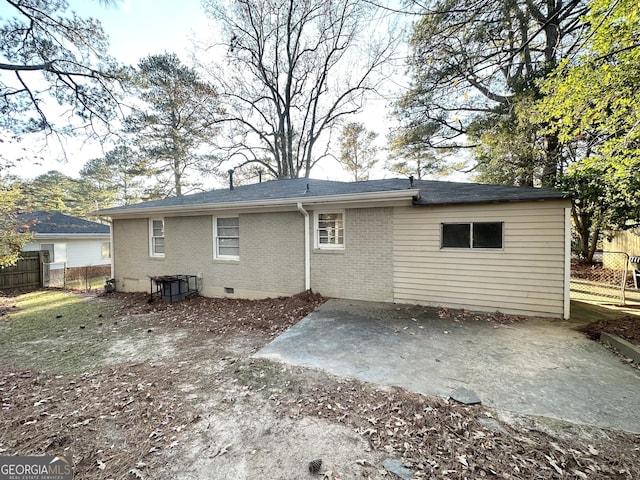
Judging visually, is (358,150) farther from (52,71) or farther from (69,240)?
(69,240)

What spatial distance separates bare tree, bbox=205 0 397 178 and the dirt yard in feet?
52.8

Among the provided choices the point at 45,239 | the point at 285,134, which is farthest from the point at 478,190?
the point at 45,239

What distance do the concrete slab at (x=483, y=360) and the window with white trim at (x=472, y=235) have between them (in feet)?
5.64

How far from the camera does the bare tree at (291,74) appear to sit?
15.6m

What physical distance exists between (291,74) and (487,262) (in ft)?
57.6

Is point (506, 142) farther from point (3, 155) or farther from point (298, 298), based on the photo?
point (3, 155)

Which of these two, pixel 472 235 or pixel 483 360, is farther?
pixel 472 235

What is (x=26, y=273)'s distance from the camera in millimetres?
10766

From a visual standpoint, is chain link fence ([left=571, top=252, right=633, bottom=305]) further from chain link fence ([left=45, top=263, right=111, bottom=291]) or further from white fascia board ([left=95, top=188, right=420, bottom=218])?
chain link fence ([left=45, top=263, right=111, bottom=291])

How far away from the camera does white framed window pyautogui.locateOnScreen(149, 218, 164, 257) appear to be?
9406mm

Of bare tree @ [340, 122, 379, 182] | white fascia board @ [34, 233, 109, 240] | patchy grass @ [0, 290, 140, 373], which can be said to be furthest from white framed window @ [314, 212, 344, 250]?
white fascia board @ [34, 233, 109, 240]

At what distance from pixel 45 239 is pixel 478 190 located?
1957 cm

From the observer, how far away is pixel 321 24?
1612cm

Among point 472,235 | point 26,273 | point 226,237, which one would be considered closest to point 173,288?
point 226,237
